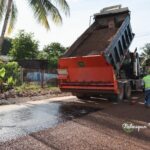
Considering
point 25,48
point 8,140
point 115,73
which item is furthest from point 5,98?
point 25,48

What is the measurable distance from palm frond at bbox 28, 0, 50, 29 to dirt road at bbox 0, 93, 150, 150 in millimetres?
6985

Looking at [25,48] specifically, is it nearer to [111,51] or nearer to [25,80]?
[25,80]

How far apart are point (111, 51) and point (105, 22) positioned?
3170 mm

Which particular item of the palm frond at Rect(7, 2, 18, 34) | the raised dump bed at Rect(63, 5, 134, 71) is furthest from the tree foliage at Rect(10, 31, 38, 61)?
the raised dump bed at Rect(63, 5, 134, 71)

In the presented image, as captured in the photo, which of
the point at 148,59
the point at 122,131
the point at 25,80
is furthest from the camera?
the point at 25,80

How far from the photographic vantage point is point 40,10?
1605 centimetres

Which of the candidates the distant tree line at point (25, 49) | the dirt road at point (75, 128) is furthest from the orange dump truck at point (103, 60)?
the distant tree line at point (25, 49)

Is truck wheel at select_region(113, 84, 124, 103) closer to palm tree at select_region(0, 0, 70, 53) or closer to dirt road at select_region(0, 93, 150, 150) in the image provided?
dirt road at select_region(0, 93, 150, 150)

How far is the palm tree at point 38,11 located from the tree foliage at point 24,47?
17162 mm

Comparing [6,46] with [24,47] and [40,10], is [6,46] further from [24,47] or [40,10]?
[40,10]

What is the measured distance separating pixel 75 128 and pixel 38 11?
10.1m

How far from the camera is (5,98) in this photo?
45.4ft

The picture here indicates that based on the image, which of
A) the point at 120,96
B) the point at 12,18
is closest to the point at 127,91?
the point at 120,96

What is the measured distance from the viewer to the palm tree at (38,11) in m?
15.9
